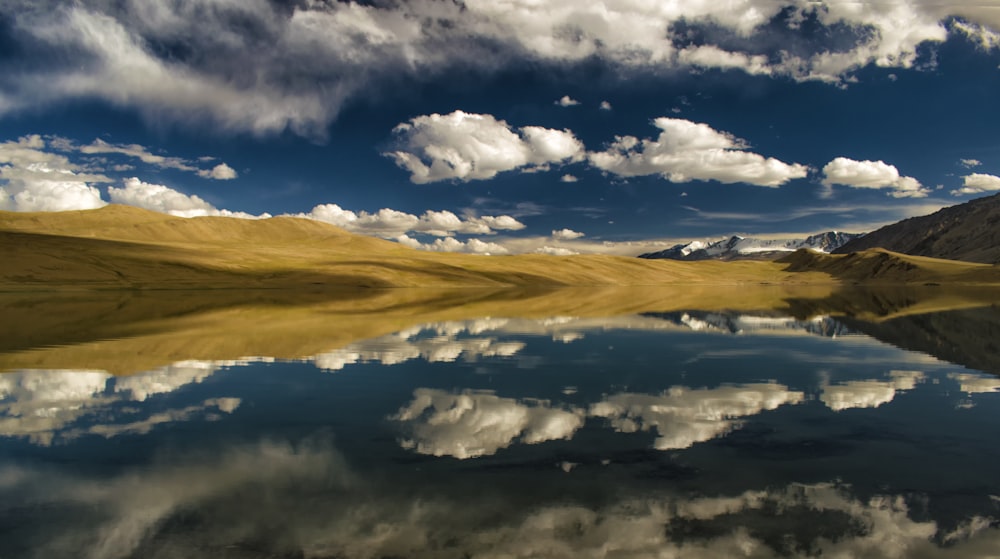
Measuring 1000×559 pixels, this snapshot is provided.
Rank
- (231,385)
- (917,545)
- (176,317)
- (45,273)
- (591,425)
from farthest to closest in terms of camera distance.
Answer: (45,273), (176,317), (231,385), (591,425), (917,545)

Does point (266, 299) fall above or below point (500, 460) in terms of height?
above

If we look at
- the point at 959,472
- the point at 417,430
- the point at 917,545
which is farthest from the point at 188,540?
the point at 959,472

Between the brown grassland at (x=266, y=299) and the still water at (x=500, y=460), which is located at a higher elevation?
the brown grassland at (x=266, y=299)

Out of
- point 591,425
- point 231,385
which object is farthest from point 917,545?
point 231,385

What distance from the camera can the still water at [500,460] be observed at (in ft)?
27.7

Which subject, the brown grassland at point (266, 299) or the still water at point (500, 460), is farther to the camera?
the brown grassland at point (266, 299)

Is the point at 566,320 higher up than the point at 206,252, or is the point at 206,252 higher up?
the point at 206,252

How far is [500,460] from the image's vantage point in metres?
11.6

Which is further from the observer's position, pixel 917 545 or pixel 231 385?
pixel 231 385

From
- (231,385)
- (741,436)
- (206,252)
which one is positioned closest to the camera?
(741,436)

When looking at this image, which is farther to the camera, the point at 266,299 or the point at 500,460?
the point at 266,299

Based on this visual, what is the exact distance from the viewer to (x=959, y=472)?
36.3 feet

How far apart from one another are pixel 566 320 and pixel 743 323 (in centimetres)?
1344

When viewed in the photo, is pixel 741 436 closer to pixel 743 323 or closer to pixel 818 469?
pixel 818 469
